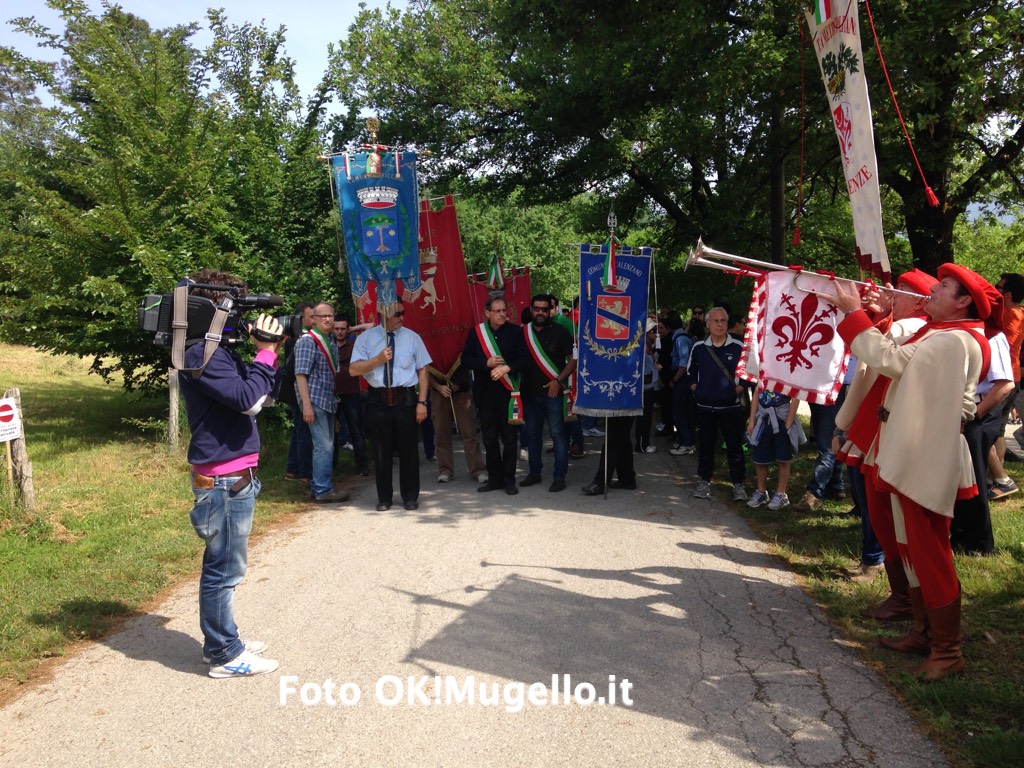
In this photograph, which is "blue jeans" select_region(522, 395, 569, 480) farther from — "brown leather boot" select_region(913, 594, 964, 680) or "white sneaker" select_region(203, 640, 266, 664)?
"brown leather boot" select_region(913, 594, 964, 680)

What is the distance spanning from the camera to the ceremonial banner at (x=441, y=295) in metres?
10.3

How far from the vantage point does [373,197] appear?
9.38 meters

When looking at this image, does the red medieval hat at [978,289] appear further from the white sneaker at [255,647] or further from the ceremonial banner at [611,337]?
the ceremonial banner at [611,337]

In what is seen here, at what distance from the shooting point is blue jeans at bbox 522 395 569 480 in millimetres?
9180

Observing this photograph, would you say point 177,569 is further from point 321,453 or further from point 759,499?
point 759,499

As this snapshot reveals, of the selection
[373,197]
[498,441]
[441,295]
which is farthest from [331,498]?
[373,197]

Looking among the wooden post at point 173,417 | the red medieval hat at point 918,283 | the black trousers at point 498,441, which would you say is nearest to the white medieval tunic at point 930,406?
the red medieval hat at point 918,283

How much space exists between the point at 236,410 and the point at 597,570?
3.05m

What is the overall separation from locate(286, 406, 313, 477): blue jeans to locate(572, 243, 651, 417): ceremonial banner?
3.18 metres

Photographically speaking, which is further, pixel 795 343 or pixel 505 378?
pixel 505 378

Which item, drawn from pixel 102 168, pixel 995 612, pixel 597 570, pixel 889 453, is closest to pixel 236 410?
pixel 597 570

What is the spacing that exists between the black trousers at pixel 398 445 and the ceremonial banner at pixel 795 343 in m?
3.52

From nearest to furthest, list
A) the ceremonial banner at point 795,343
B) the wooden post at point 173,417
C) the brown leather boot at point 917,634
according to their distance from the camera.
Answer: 1. the brown leather boot at point 917,634
2. the ceremonial banner at point 795,343
3. the wooden post at point 173,417

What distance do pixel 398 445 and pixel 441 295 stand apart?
2.81m
